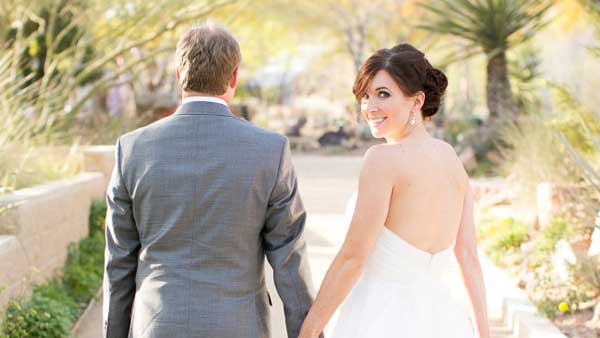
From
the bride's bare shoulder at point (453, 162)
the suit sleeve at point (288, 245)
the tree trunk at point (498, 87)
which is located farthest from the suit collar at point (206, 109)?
the tree trunk at point (498, 87)

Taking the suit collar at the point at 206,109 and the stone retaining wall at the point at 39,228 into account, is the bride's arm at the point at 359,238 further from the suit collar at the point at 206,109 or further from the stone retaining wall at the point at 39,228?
the stone retaining wall at the point at 39,228

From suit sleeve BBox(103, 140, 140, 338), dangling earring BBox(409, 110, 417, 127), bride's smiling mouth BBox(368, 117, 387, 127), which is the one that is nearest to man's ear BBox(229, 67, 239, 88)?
suit sleeve BBox(103, 140, 140, 338)

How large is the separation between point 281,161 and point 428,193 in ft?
1.93

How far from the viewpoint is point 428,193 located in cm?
341

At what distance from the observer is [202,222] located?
313 centimetres

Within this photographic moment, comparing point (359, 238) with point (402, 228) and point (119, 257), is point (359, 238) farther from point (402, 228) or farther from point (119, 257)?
point (119, 257)

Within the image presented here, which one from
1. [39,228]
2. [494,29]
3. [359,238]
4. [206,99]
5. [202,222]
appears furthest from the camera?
[494,29]

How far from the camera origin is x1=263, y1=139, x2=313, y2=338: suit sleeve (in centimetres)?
320

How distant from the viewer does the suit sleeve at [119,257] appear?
10.6 feet

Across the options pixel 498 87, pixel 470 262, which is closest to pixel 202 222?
pixel 470 262

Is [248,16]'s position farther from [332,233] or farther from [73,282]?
[73,282]

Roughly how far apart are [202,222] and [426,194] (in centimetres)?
84

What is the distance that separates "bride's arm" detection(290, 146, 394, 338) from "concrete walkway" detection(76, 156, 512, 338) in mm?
223

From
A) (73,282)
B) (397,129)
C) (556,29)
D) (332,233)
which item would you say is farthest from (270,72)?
(397,129)
